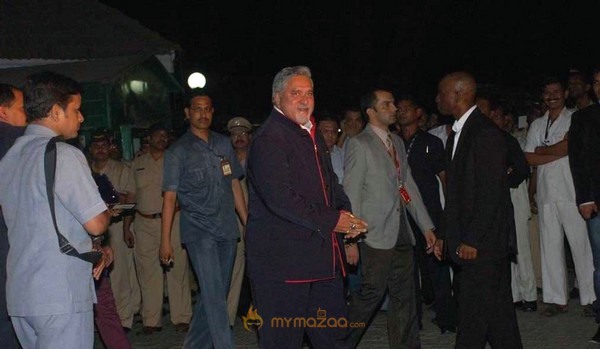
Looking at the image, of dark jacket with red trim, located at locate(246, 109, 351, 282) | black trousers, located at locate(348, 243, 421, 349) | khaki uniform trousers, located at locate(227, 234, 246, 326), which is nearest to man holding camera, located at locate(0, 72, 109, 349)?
dark jacket with red trim, located at locate(246, 109, 351, 282)

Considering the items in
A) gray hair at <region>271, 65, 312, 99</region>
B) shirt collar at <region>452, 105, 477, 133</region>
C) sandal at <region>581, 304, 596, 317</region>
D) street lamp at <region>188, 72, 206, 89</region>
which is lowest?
sandal at <region>581, 304, 596, 317</region>

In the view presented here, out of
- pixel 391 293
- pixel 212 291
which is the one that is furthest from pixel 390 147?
pixel 212 291

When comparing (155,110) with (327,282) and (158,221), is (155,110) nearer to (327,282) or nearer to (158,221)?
(158,221)

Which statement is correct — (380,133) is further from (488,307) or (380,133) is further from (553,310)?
(553,310)

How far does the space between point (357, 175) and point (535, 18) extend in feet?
72.6

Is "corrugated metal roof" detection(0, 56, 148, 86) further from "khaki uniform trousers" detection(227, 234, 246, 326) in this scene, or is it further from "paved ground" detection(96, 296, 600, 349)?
"paved ground" detection(96, 296, 600, 349)

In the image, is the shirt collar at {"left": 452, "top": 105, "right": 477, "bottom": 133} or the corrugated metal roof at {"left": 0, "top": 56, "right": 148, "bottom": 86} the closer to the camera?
the shirt collar at {"left": 452, "top": 105, "right": 477, "bottom": 133}

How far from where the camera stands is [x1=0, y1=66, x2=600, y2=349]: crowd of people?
4652mm

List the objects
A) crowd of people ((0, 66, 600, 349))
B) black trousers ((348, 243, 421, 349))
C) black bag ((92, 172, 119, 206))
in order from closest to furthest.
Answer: crowd of people ((0, 66, 600, 349)) → black bag ((92, 172, 119, 206)) → black trousers ((348, 243, 421, 349))

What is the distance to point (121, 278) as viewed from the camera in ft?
31.7

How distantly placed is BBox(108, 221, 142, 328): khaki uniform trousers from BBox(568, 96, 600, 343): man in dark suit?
4832 mm

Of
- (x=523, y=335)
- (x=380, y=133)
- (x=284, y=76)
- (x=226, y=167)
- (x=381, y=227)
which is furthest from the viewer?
(x=523, y=335)

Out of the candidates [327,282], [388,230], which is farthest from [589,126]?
[327,282]

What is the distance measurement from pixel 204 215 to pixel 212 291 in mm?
641
